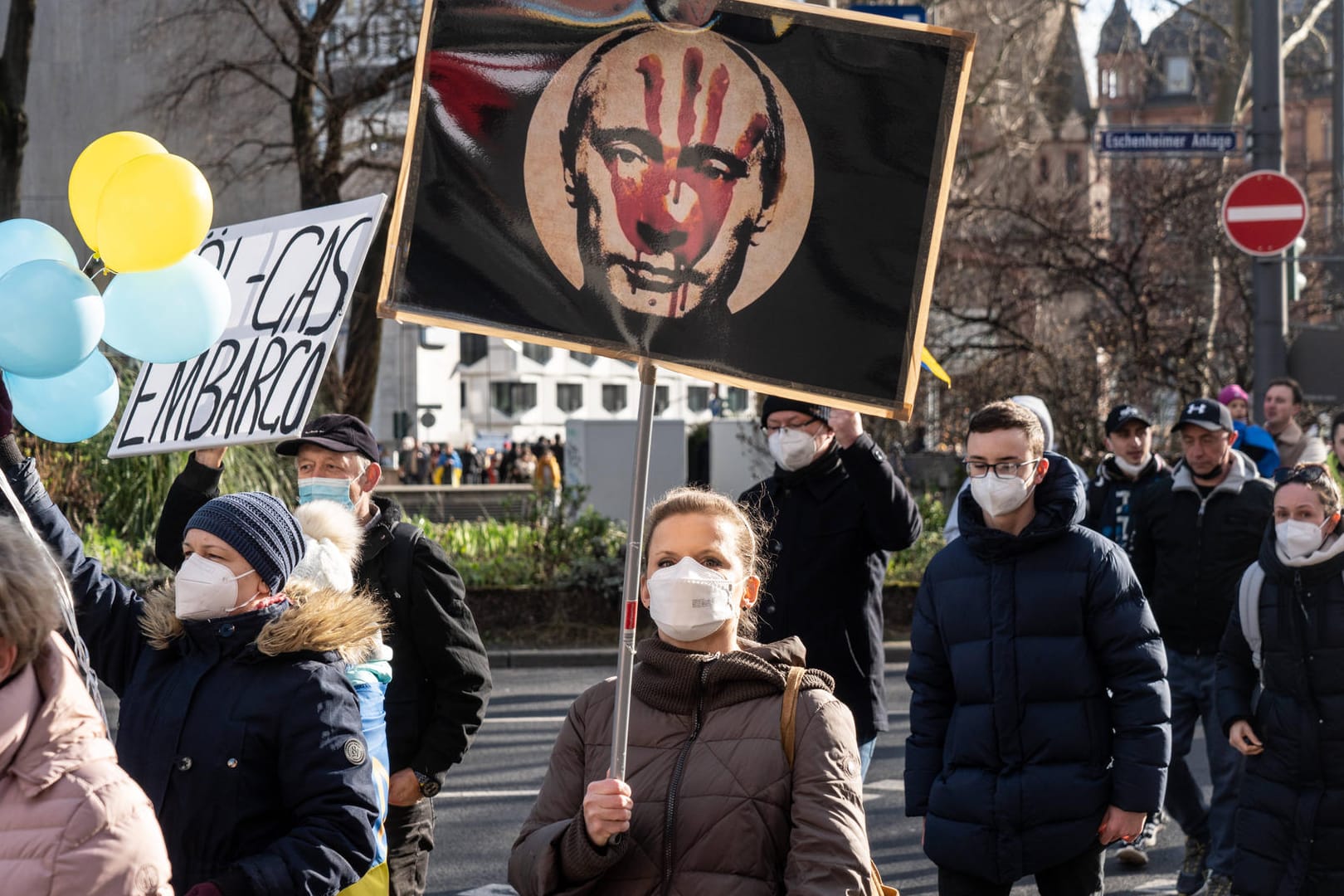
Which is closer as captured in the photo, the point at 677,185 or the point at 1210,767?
the point at 677,185

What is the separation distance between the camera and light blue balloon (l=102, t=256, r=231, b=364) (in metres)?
4.23

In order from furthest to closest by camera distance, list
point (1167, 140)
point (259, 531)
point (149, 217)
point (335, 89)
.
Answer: point (335, 89) < point (1167, 140) < point (149, 217) < point (259, 531)

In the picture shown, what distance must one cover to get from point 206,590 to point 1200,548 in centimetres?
518

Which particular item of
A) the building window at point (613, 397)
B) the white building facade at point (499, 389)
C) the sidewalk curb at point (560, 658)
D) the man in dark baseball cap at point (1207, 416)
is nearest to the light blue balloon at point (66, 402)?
the man in dark baseball cap at point (1207, 416)

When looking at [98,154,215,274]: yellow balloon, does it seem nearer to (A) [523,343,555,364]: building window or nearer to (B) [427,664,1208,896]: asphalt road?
(B) [427,664,1208,896]: asphalt road

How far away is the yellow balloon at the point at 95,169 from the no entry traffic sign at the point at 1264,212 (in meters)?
9.46

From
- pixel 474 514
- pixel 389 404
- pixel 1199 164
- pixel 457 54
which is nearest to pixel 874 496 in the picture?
pixel 457 54

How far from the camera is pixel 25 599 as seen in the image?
2643 mm

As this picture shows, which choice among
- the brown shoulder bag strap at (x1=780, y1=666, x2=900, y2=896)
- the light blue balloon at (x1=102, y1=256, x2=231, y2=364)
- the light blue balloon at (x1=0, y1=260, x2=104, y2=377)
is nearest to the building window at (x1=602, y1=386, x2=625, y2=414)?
the light blue balloon at (x1=102, y1=256, x2=231, y2=364)

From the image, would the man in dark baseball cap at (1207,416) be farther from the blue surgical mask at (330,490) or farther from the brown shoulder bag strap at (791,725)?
the brown shoulder bag strap at (791,725)

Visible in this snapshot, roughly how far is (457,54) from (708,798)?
1.66 m

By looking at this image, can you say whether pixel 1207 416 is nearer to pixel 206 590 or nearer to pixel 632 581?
pixel 632 581

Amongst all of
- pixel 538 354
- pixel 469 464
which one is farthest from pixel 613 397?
pixel 469 464

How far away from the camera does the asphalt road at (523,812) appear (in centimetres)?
692
